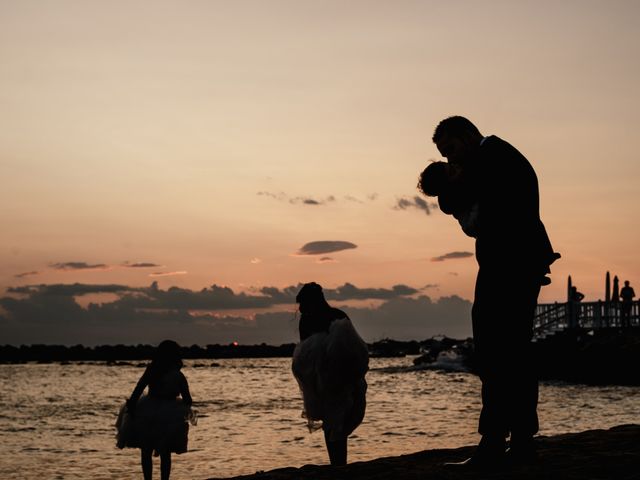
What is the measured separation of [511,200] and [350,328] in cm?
256

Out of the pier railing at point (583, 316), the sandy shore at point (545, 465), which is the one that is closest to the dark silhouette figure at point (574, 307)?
the pier railing at point (583, 316)

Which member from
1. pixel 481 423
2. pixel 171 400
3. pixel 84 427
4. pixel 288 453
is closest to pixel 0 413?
pixel 84 427

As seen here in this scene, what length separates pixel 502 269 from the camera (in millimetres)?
5305

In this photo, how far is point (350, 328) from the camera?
24.5 ft

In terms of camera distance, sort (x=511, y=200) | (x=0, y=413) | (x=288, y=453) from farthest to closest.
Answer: (x=0, y=413), (x=288, y=453), (x=511, y=200)

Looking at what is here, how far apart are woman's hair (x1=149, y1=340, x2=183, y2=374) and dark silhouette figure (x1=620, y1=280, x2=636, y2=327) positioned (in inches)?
1204

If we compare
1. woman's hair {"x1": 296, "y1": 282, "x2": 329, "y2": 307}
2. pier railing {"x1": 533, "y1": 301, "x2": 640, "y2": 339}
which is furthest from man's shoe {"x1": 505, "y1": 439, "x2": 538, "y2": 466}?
pier railing {"x1": 533, "y1": 301, "x2": 640, "y2": 339}

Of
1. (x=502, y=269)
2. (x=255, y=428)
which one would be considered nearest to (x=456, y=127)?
(x=502, y=269)

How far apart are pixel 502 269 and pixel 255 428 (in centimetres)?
1733

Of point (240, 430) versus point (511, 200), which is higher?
point (511, 200)

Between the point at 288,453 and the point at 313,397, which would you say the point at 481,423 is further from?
the point at 288,453

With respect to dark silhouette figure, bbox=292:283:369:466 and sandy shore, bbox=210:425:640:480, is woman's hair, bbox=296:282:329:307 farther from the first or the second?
sandy shore, bbox=210:425:640:480

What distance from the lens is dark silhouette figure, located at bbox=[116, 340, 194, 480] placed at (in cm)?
916

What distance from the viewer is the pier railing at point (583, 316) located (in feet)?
127
